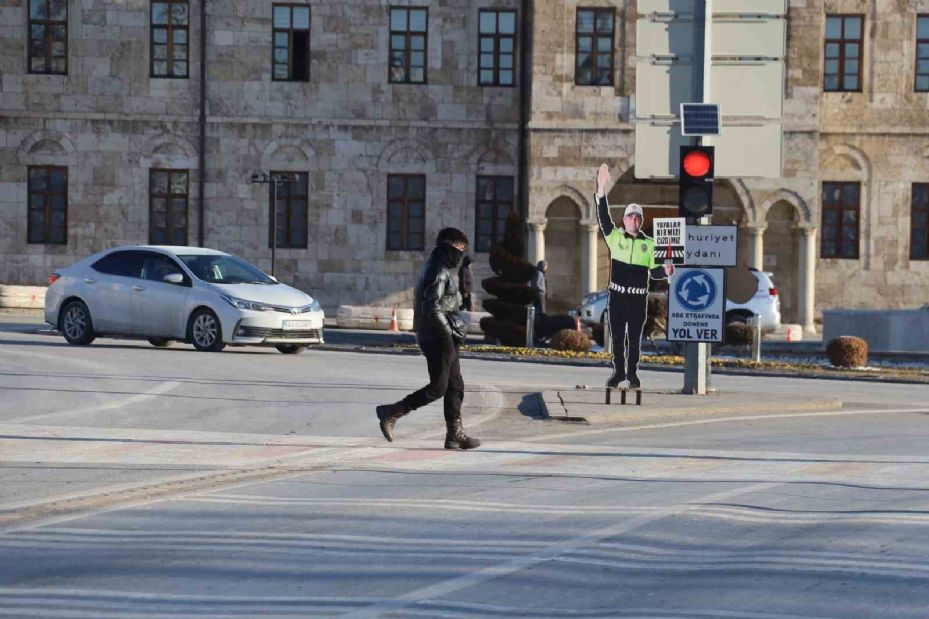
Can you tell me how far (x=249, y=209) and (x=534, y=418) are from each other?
2789 centimetres

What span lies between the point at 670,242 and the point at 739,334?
569 inches

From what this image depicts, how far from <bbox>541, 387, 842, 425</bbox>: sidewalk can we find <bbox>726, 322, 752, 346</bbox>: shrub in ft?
41.5

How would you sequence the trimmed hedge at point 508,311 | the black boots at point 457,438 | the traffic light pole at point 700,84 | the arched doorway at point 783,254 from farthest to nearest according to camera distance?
the arched doorway at point 783,254 < the trimmed hedge at point 508,311 < the traffic light pole at point 700,84 < the black boots at point 457,438

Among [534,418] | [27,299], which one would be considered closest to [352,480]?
[534,418]

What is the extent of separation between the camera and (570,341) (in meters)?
30.4

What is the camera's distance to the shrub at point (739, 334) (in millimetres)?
32969

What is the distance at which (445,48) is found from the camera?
1731 inches

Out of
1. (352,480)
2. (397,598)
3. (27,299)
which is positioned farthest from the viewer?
(27,299)

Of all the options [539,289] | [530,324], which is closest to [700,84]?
[530,324]

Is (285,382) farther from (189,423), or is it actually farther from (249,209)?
(249,209)

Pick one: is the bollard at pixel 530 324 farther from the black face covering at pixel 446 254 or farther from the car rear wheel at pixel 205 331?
the black face covering at pixel 446 254

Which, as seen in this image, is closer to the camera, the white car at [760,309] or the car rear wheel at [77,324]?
the car rear wheel at [77,324]

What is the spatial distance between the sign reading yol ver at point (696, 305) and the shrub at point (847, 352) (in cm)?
997

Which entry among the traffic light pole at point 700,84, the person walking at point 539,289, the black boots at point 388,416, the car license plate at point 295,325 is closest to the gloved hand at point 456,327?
the black boots at point 388,416
